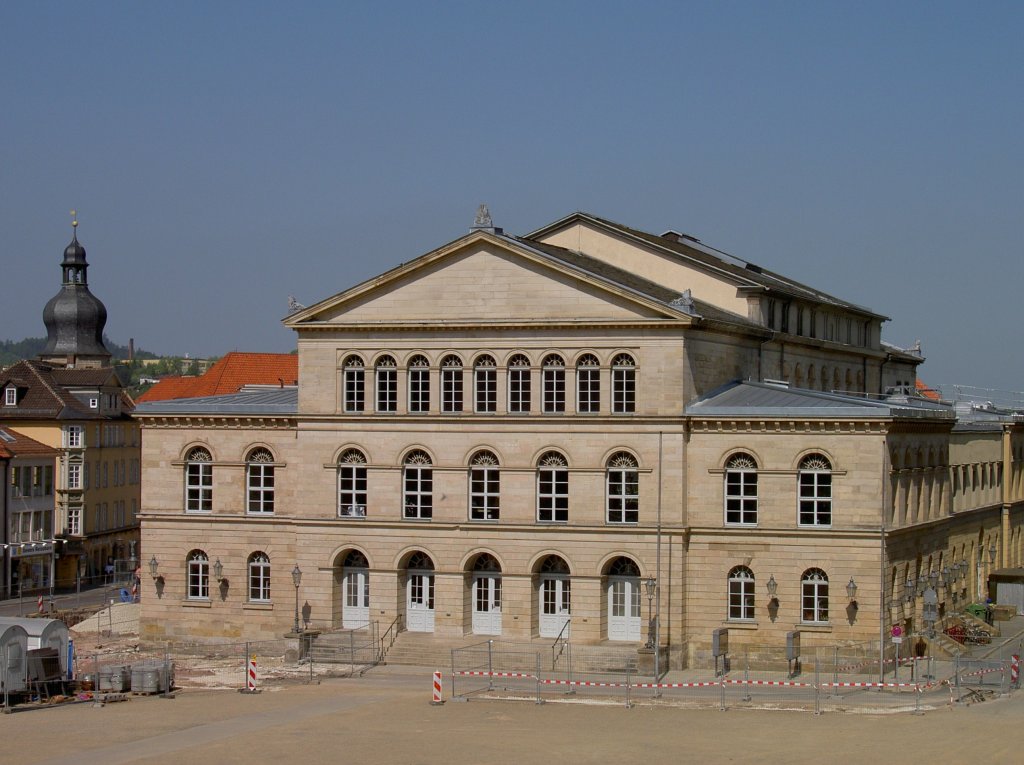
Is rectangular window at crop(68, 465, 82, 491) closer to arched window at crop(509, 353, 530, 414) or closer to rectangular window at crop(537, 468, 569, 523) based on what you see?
arched window at crop(509, 353, 530, 414)

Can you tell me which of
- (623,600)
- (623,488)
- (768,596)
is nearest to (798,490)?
(768,596)

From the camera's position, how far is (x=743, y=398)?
2562 inches

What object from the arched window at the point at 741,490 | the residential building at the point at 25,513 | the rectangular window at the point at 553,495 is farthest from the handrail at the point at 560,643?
the residential building at the point at 25,513

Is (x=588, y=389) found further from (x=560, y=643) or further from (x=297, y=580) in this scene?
(x=297, y=580)

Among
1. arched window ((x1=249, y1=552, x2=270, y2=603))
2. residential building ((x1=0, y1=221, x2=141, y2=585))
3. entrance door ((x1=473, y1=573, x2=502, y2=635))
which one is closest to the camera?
entrance door ((x1=473, y1=573, x2=502, y2=635))

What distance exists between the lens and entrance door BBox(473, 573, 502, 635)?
66.8 metres

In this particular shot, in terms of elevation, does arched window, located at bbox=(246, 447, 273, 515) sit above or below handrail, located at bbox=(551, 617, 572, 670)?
above

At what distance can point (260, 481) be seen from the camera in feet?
231

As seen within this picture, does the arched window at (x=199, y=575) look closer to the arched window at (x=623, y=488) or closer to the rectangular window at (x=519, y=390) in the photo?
the rectangular window at (x=519, y=390)

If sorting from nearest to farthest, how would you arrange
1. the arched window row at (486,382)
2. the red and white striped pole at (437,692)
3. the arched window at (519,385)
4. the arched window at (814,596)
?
the red and white striped pole at (437,692), the arched window at (814,596), the arched window row at (486,382), the arched window at (519,385)

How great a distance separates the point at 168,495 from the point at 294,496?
5182 mm

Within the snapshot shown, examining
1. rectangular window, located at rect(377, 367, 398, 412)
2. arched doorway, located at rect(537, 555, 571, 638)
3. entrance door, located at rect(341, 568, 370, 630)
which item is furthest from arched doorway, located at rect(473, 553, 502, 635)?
rectangular window, located at rect(377, 367, 398, 412)

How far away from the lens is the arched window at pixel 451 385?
6681cm

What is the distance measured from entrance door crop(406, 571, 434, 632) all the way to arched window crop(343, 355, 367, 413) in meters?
6.24
